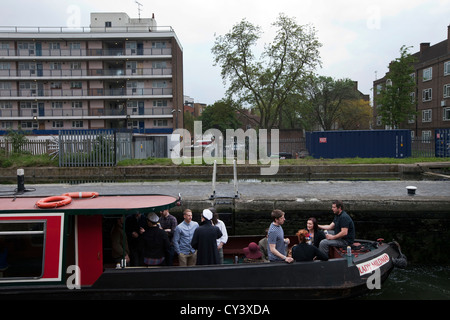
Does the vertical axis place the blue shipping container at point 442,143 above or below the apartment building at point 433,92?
below

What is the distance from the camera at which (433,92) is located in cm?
4278

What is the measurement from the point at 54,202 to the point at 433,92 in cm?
4523

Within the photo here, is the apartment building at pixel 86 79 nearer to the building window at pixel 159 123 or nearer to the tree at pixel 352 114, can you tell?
the building window at pixel 159 123

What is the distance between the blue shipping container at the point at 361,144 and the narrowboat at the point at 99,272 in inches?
855

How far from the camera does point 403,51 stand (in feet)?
120

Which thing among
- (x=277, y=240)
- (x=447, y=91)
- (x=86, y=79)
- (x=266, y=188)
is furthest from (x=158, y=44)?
(x=277, y=240)

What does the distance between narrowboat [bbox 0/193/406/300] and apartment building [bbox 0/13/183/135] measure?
4302 centimetres

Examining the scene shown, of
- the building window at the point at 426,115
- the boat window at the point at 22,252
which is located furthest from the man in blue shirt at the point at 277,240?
the building window at the point at 426,115

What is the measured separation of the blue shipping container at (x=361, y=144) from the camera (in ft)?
89.2

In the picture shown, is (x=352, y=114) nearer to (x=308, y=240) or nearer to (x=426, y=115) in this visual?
(x=426, y=115)
